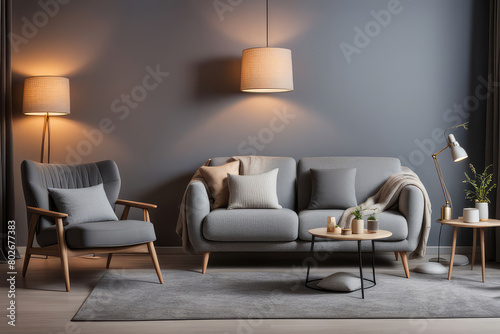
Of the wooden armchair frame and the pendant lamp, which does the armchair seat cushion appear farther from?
the pendant lamp

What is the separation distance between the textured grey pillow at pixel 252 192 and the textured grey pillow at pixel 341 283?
3.26 ft

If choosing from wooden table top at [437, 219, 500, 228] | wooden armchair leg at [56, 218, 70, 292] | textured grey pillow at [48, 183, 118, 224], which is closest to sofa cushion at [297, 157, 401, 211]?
wooden table top at [437, 219, 500, 228]

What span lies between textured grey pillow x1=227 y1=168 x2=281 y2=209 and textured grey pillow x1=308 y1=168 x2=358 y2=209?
13.8 inches

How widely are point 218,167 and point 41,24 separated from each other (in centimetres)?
216

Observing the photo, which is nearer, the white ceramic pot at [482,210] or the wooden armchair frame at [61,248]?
the wooden armchair frame at [61,248]

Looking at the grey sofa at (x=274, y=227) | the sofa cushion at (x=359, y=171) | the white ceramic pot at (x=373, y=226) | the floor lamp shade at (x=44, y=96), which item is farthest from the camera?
the sofa cushion at (x=359, y=171)

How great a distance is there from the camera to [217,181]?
495 cm

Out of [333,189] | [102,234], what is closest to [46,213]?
[102,234]

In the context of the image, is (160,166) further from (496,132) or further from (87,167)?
(496,132)

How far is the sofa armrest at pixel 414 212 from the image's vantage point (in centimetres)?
455

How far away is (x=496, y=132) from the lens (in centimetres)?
519

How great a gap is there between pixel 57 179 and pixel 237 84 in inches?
74.1

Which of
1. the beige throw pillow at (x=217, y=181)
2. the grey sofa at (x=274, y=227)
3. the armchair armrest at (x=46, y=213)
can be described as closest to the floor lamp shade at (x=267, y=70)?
the beige throw pillow at (x=217, y=181)

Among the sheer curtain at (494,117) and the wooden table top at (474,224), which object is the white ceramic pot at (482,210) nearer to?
the wooden table top at (474,224)
